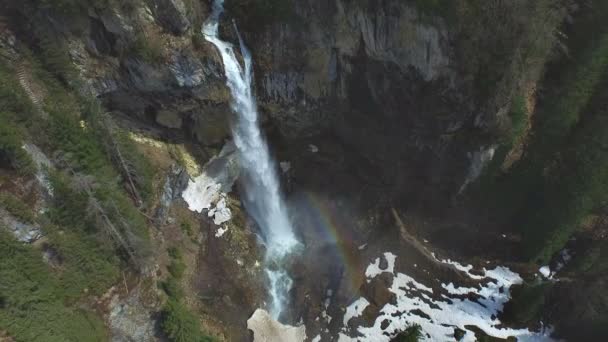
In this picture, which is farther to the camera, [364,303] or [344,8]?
[364,303]

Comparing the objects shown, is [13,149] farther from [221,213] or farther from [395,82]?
[395,82]

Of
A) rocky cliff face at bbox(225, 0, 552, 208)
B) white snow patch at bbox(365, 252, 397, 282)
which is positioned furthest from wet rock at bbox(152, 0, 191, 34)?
white snow patch at bbox(365, 252, 397, 282)

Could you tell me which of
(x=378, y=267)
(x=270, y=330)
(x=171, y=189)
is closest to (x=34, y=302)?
(x=171, y=189)

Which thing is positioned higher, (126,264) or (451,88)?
(451,88)

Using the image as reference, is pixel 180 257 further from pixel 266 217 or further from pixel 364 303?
pixel 364 303

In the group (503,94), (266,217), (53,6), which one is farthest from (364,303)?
(53,6)

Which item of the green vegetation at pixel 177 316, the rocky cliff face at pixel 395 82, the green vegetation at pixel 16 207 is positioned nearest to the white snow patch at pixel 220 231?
the green vegetation at pixel 177 316
